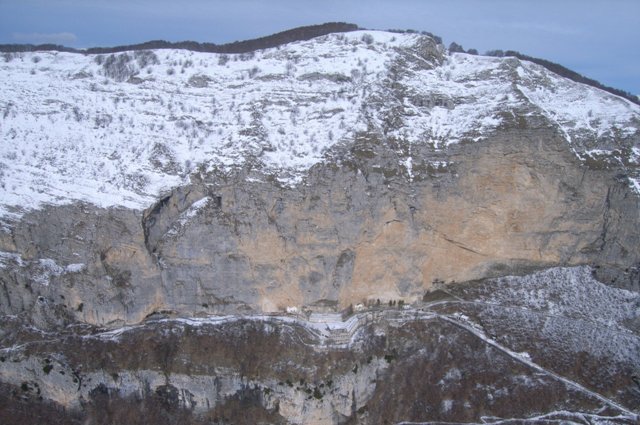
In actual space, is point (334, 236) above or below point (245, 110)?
below

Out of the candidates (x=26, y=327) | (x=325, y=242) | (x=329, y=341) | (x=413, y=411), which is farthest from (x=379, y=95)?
(x=26, y=327)

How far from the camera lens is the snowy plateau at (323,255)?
36594 mm

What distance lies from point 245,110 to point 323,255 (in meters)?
13.9

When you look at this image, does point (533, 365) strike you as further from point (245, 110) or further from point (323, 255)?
point (245, 110)

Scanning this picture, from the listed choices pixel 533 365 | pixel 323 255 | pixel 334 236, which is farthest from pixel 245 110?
pixel 533 365

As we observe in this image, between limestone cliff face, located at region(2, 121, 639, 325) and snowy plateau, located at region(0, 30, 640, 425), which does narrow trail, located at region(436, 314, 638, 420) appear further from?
limestone cliff face, located at region(2, 121, 639, 325)

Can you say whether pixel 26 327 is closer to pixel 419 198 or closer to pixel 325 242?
pixel 325 242

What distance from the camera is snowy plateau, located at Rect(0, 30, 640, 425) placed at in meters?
36.6

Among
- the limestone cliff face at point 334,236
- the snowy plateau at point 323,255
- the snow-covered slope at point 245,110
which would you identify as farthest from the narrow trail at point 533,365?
the snow-covered slope at point 245,110

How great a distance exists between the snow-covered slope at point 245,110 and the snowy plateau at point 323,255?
21cm

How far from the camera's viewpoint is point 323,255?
41.2 meters

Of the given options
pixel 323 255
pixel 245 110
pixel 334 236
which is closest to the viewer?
pixel 334 236

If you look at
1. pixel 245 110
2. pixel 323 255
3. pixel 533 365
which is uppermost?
pixel 245 110

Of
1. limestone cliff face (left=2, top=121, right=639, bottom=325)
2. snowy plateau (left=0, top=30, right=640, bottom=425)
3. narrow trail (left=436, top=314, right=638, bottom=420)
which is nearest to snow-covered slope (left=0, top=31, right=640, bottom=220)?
snowy plateau (left=0, top=30, right=640, bottom=425)
